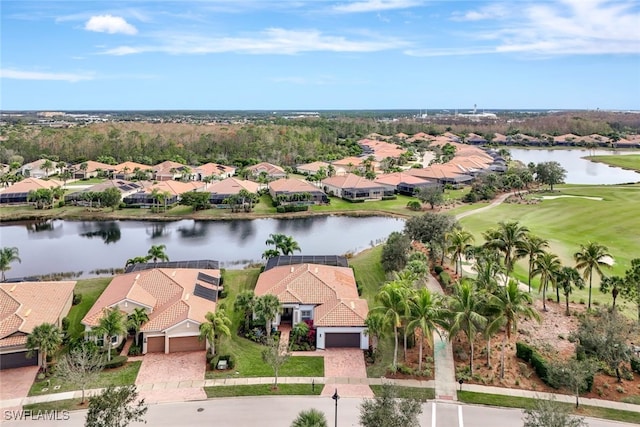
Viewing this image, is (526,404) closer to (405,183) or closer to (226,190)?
(226,190)

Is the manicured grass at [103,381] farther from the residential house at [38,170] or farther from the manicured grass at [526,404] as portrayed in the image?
the residential house at [38,170]

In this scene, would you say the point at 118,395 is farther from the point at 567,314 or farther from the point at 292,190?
the point at 292,190

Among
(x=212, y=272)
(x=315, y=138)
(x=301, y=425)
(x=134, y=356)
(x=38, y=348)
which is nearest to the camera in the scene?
(x=301, y=425)

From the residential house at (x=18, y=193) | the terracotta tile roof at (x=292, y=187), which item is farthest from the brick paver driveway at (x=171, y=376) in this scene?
the residential house at (x=18, y=193)

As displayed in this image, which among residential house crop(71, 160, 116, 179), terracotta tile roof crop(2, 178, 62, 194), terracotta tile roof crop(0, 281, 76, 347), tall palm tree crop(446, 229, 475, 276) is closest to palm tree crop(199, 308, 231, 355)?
terracotta tile roof crop(0, 281, 76, 347)

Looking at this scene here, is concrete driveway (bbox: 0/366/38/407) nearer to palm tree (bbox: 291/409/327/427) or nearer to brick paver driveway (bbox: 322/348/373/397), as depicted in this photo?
brick paver driveway (bbox: 322/348/373/397)

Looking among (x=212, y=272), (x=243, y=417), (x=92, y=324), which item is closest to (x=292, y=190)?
(x=212, y=272)
